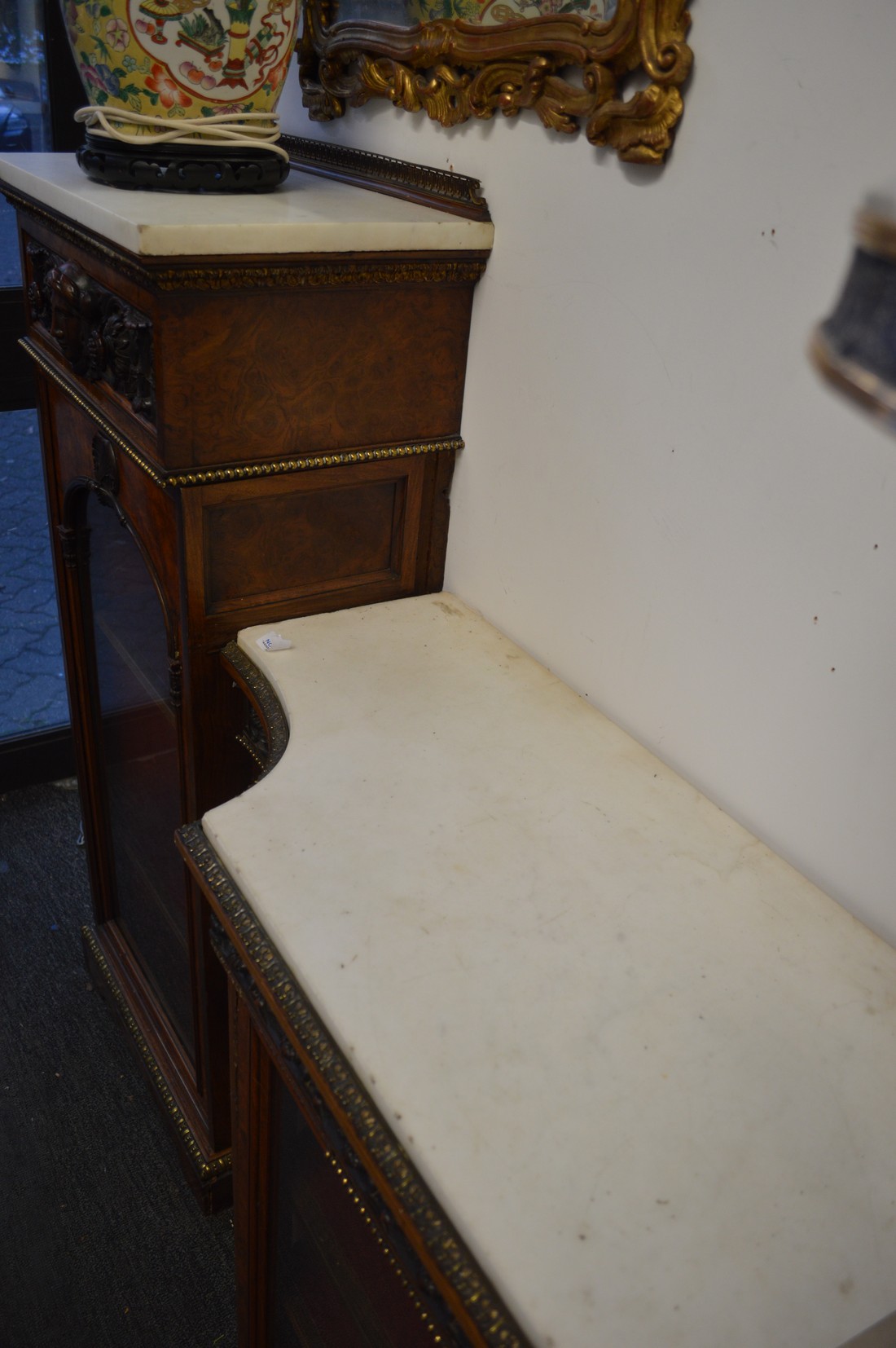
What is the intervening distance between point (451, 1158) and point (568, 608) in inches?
24.8

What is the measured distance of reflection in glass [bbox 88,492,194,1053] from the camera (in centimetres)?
130

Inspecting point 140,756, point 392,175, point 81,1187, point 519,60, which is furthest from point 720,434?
point 81,1187

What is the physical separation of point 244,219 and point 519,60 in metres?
0.31

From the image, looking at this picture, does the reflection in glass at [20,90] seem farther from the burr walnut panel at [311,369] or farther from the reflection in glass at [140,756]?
the burr walnut panel at [311,369]

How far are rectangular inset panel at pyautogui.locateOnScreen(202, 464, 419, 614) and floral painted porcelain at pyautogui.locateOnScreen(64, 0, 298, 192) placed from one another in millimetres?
331

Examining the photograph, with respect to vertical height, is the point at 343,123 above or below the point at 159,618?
above

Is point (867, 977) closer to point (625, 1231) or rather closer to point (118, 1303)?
point (625, 1231)

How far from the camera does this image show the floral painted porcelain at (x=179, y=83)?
1000mm

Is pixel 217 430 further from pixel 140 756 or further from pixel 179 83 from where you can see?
→ pixel 140 756

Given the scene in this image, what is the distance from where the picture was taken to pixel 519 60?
38.7 inches

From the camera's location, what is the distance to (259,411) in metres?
1.05

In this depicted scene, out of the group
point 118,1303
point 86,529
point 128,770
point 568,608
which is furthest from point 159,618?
point 118,1303

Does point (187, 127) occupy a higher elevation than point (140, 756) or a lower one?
higher

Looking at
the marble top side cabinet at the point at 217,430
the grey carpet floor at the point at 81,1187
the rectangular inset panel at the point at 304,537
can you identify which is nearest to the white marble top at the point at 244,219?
the marble top side cabinet at the point at 217,430
